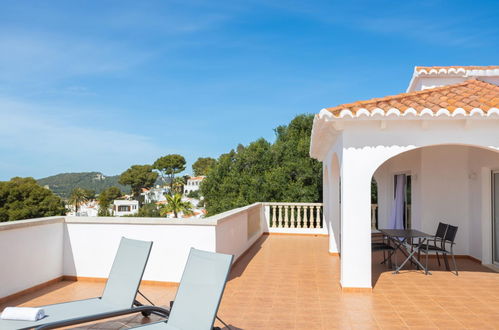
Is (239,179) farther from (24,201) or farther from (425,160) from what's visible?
(24,201)

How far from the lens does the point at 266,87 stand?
96.7 ft

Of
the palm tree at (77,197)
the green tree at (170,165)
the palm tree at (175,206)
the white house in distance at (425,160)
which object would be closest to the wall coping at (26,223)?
the white house in distance at (425,160)

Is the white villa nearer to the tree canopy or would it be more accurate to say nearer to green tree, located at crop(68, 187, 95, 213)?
the tree canopy

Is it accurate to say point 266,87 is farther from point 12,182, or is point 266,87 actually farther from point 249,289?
point 12,182

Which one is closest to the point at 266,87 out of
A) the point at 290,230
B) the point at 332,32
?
the point at 332,32

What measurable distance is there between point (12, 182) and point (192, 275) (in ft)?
135

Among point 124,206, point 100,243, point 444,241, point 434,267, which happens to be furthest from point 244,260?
point 124,206

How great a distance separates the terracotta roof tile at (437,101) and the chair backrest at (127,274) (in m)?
3.81

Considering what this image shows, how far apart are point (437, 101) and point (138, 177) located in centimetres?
6453

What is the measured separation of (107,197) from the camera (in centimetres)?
6988

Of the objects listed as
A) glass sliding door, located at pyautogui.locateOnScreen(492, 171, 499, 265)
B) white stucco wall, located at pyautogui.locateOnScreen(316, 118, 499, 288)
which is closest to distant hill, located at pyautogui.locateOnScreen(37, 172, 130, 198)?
glass sliding door, located at pyautogui.locateOnScreen(492, 171, 499, 265)

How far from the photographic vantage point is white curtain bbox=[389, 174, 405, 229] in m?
12.3

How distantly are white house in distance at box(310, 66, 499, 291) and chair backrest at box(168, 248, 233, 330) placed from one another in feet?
11.4

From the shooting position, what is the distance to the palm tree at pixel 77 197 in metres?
72.5
